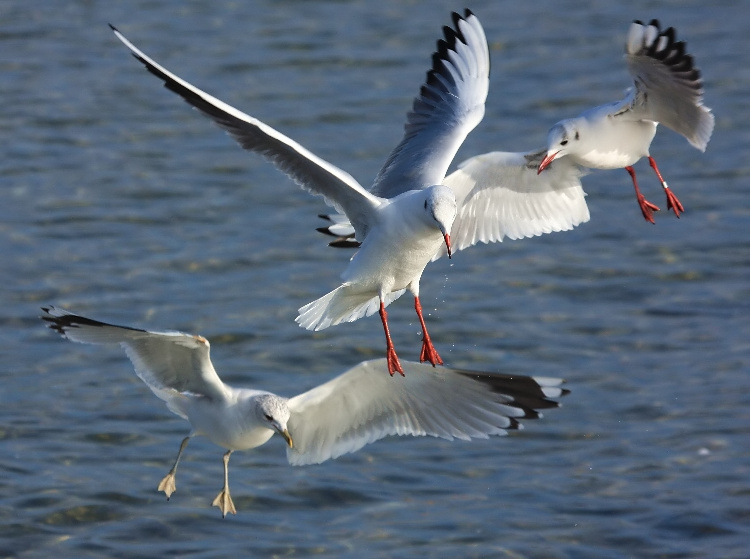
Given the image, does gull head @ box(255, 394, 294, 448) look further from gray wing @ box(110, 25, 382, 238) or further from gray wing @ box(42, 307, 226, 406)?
gray wing @ box(110, 25, 382, 238)

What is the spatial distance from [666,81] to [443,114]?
4.16 feet

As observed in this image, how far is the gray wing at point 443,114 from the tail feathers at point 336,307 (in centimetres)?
59

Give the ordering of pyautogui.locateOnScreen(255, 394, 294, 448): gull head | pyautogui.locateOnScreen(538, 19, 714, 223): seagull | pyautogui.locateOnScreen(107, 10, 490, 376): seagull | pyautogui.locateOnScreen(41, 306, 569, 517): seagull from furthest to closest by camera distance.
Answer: pyautogui.locateOnScreen(538, 19, 714, 223): seagull < pyautogui.locateOnScreen(41, 306, 569, 517): seagull < pyautogui.locateOnScreen(255, 394, 294, 448): gull head < pyautogui.locateOnScreen(107, 10, 490, 376): seagull

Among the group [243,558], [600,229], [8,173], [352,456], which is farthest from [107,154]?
[243,558]

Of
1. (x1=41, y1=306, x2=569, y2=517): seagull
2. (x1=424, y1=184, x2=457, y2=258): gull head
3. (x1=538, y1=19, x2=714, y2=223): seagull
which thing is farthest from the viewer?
(x1=538, y1=19, x2=714, y2=223): seagull

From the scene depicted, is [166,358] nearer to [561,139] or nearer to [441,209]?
[441,209]

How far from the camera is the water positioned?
7.68 m

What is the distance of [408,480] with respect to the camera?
801cm

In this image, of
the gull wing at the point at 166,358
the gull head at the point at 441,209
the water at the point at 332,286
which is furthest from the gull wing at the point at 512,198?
the gull wing at the point at 166,358

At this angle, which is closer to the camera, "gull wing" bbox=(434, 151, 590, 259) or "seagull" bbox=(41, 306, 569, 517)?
"seagull" bbox=(41, 306, 569, 517)

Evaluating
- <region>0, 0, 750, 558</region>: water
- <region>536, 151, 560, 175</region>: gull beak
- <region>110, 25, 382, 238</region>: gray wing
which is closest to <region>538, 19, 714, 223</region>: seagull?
<region>536, 151, 560, 175</region>: gull beak

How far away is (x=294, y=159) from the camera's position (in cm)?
671

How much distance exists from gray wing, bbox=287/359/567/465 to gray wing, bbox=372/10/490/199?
3.16 ft

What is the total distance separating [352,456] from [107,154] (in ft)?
18.1
